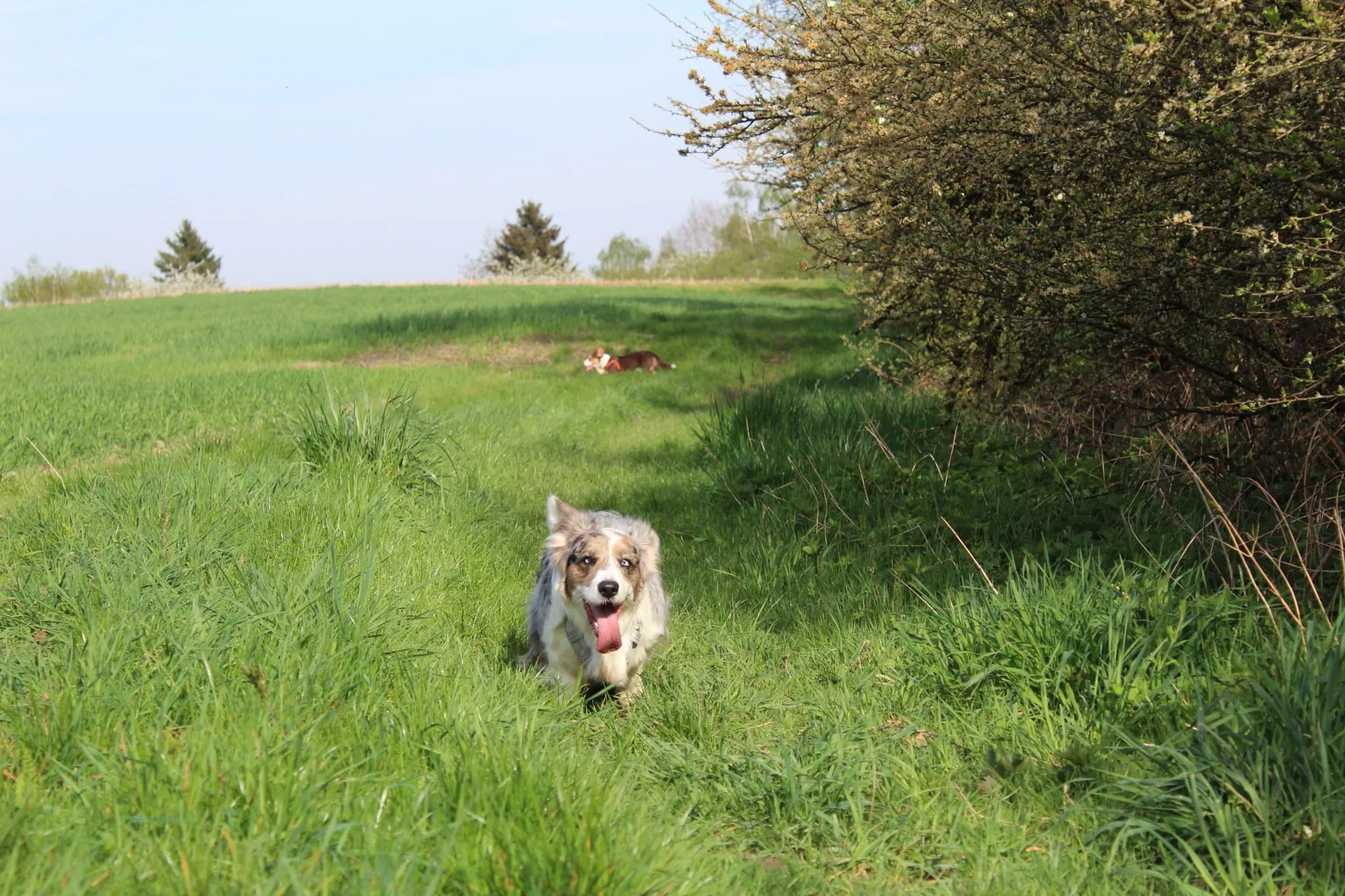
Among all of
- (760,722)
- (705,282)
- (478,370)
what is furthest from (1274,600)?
(705,282)

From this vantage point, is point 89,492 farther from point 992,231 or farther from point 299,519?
point 992,231

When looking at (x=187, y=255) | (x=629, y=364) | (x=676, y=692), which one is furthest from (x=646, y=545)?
(x=187, y=255)

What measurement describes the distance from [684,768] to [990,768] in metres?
1.19

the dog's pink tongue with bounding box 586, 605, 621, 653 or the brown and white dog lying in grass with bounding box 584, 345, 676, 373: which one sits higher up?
the brown and white dog lying in grass with bounding box 584, 345, 676, 373

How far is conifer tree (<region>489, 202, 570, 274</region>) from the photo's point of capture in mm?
74438

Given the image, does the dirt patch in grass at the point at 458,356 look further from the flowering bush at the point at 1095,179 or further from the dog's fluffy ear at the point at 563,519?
the dog's fluffy ear at the point at 563,519

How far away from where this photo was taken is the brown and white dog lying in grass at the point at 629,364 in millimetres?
18016

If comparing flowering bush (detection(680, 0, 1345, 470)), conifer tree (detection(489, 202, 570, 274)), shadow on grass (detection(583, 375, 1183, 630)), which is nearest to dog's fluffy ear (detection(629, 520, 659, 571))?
shadow on grass (detection(583, 375, 1183, 630))

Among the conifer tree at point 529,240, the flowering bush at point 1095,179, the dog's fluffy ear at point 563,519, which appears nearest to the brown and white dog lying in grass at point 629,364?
the flowering bush at point 1095,179

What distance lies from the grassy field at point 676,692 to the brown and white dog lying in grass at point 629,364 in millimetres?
9700

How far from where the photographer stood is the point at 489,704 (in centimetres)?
388

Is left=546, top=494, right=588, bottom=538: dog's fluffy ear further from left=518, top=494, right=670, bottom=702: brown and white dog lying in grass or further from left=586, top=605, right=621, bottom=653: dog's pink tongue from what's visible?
left=586, top=605, right=621, bottom=653: dog's pink tongue

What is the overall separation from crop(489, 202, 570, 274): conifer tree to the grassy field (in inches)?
2679

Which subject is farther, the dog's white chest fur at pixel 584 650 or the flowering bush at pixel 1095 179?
the dog's white chest fur at pixel 584 650
